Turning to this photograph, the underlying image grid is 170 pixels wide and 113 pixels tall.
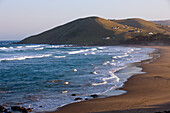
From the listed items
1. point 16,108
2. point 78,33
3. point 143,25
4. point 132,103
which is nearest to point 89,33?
point 78,33

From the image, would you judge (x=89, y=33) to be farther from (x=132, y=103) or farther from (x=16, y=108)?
(x=16, y=108)

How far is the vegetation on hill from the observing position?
116 meters

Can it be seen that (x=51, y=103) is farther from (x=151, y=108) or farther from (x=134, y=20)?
(x=134, y=20)

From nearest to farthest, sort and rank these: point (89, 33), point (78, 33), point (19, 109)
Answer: point (19, 109), point (89, 33), point (78, 33)

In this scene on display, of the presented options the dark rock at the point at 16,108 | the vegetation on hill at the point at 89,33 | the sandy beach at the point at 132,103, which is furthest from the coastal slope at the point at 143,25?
the dark rock at the point at 16,108

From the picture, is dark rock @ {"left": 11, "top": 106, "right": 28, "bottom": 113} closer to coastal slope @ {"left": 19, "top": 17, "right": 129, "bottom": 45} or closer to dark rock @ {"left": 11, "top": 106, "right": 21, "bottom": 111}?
dark rock @ {"left": 11, "top": 106, "right": 21, "bottom": 111}

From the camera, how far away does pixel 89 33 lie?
5246 inches

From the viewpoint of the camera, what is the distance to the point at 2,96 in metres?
11.9

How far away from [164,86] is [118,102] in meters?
4.54

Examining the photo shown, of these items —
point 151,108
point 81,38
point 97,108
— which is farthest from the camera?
point 81,38

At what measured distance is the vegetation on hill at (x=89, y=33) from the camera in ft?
381

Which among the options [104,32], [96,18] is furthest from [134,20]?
[104,32]

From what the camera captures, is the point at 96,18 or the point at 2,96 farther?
the point at 96,18

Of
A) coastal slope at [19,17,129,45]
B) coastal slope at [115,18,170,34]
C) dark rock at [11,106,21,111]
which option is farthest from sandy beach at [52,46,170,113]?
coastal slope at [115,18,170,34]
